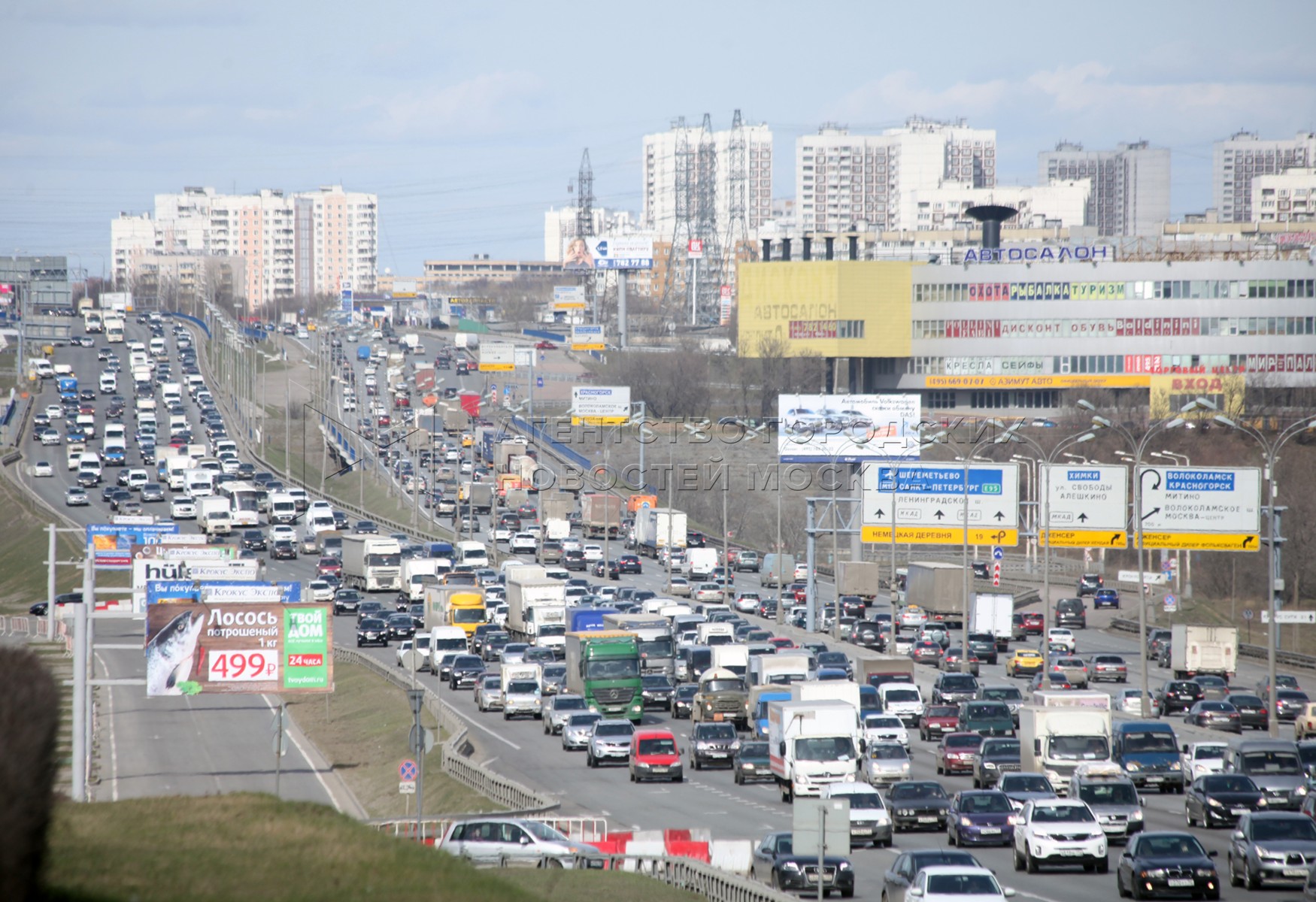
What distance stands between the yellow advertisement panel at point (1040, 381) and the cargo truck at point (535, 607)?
7343 centimetres

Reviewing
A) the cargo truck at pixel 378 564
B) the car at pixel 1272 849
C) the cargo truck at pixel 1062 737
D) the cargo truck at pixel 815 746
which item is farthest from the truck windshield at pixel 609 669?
the cargo truck at pixel 378 564

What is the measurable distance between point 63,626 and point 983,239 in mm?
93721

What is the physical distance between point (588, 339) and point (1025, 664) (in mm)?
127624

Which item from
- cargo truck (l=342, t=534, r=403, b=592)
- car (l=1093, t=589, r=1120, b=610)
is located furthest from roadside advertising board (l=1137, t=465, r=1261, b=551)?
cargo truck (l=342, t=534, r=403, b=592)

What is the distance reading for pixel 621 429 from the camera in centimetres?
13700

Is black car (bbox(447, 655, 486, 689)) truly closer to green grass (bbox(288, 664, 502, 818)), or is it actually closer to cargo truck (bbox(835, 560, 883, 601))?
green grass (bbox(288, 664, 502, 818))

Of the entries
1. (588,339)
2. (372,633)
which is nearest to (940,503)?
(372,633)

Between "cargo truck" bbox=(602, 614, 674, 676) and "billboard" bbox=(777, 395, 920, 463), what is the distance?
93.6 ft

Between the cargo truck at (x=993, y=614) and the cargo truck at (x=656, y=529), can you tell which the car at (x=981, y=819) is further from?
the cargo truck at (x=656, y=529)

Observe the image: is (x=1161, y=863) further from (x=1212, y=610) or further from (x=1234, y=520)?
(x=1212, y=610)

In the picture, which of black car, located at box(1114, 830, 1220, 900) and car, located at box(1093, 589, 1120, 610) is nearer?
black car, located at box(1114, 830, 1220, 900)

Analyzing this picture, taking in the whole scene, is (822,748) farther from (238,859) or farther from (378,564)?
(378,564)

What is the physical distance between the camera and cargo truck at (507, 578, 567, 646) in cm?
6294

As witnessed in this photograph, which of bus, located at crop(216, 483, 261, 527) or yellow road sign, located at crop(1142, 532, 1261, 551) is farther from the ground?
yellow road sign, located at crop(1142, 532, 1261, 551)
